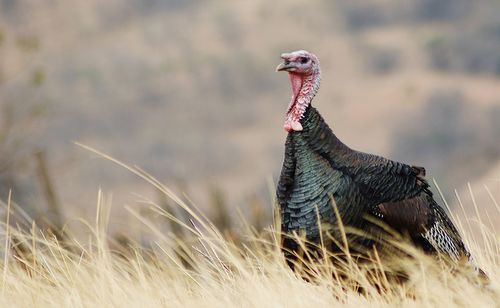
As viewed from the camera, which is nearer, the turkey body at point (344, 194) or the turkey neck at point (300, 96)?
the turkey body at point (344, 194)

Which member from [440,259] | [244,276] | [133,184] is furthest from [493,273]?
[133,184]

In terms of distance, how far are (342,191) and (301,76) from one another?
2.37 feet

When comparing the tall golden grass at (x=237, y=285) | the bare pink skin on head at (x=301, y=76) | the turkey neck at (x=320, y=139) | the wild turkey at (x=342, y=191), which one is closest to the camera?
the tall golden grass at (x=237, y=285)

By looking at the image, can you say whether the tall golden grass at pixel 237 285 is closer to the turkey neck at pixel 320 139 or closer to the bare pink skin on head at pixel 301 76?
the turkey neck at pixel 320 139

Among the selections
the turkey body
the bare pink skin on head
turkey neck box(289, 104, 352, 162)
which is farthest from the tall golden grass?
the bare pink skin on head

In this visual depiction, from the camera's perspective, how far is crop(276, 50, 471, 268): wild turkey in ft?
18.5

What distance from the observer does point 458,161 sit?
123 feet

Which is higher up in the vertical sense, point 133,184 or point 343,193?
point 343,193

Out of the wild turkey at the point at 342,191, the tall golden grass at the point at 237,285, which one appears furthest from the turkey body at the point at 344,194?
the tall golden grass at the point at 237,285

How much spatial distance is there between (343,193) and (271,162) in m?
45.2

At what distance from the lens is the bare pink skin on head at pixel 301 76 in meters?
5.90

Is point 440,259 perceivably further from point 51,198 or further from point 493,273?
point 51,198

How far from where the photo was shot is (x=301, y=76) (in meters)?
5.99

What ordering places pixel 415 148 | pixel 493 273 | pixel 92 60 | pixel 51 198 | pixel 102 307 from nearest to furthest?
pixel 102 307, pixel 493 273, pixel 51 198, pixel 415 148, pixel 92 60
